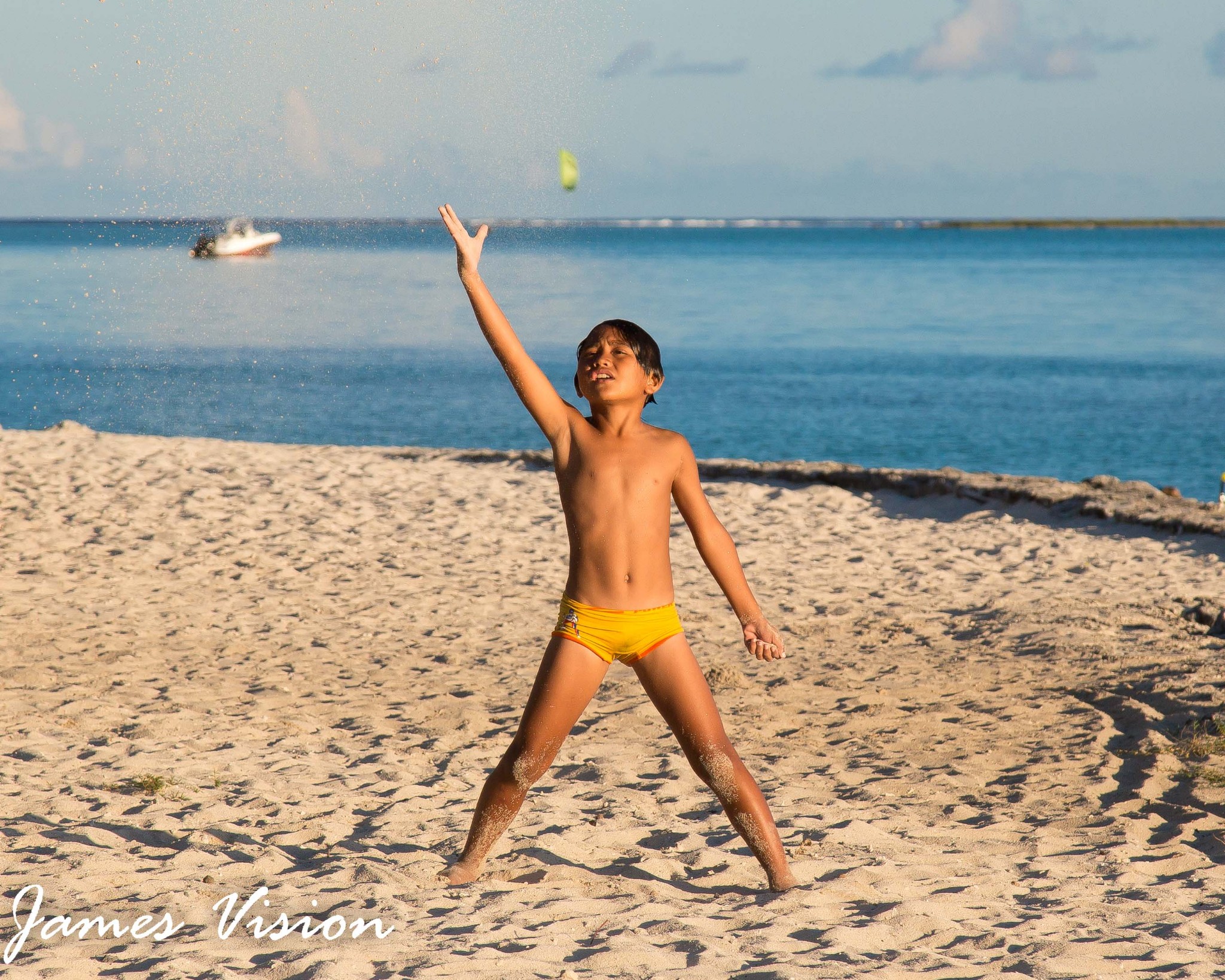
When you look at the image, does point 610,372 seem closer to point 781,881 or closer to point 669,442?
point 669,442

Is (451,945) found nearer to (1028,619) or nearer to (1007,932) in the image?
(1007,932)

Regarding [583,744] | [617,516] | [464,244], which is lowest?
[583,744]

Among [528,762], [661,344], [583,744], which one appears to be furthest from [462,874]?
[661,344]

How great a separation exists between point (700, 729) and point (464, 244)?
1594 millimetres

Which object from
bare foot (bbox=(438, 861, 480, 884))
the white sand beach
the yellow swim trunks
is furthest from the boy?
the white sand beach

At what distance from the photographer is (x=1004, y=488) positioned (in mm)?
11523

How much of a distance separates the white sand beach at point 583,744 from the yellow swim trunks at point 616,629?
0.80m

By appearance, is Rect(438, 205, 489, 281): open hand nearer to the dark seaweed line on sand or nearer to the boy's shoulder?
the boy's shoulder

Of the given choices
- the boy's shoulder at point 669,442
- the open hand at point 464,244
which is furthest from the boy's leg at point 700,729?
the open hand at point 464,244

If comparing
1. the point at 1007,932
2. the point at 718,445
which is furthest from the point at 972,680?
the point at 718,445

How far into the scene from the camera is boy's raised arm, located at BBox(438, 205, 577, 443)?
11.5ft

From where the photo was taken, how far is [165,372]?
1230 inches

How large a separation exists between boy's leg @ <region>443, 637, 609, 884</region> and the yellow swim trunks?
0.12 feet

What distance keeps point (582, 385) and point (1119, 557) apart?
23.8 ft
